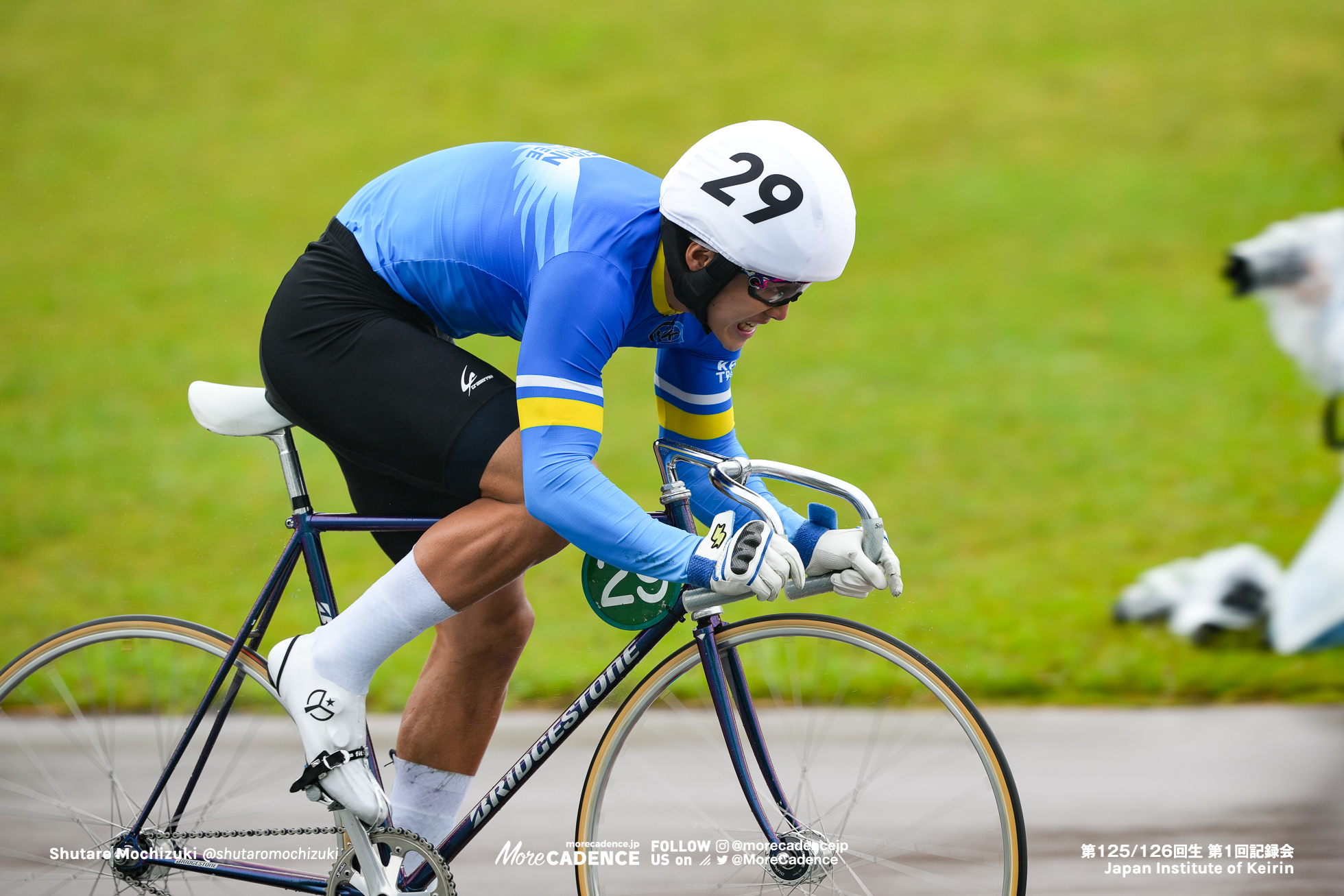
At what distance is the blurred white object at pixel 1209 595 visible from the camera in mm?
4184

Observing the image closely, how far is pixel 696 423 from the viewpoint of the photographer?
2.61 m

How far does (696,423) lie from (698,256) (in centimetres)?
50

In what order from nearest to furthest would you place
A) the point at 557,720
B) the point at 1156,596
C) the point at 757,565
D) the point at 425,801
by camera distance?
the point at 757,565
the point at 557,720
the point at 425,801
the point at 1156,596

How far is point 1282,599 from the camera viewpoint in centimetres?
389

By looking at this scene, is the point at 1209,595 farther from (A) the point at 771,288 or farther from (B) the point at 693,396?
(A) the point at 771,288

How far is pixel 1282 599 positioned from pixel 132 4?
14.7 meters

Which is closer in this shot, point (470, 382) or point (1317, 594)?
point (470, 382)

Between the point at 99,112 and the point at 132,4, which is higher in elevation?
the point at 132,4

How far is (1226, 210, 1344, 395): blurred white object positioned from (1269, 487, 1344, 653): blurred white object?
59cm

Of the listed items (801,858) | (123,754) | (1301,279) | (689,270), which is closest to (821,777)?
(801,858)

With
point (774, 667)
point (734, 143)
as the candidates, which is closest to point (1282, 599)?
point (774, 667)

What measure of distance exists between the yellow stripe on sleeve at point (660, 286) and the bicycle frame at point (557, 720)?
29 centimetres

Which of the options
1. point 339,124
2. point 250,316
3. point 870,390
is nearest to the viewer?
point 870,390

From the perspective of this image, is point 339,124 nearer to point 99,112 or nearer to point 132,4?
point 99,112
